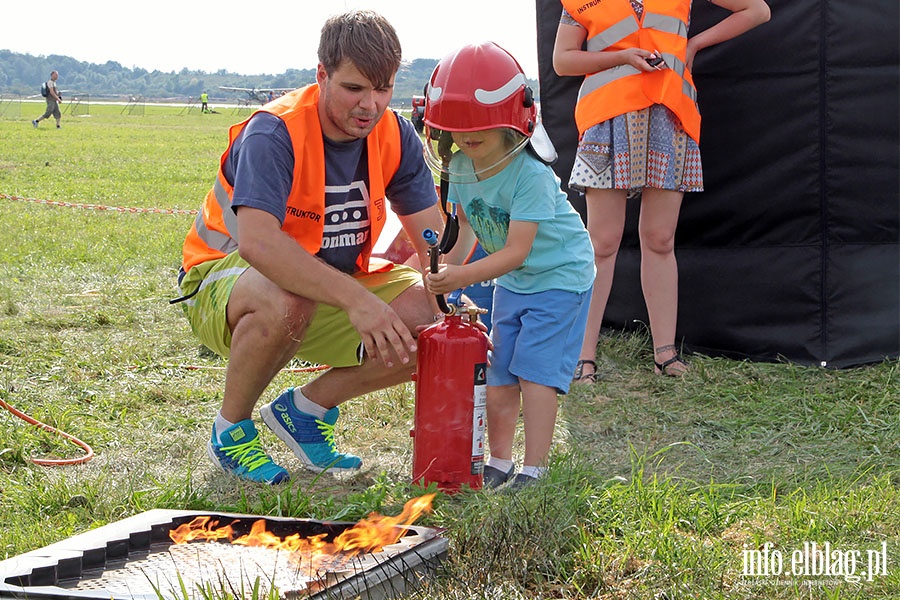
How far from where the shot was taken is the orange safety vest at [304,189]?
3.21 meters

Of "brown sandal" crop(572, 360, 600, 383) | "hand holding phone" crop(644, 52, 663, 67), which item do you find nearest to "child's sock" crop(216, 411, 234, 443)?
"brown sandal" crop(572, 360, 600, 383)

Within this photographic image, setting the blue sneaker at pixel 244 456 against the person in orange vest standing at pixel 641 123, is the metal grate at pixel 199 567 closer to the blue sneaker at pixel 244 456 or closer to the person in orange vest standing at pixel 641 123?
the blue sneaker at pixel 244 456

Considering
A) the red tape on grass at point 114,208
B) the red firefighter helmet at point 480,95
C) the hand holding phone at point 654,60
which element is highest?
the hand holding phone at point 654,60

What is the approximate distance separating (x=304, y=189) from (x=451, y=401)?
83 centimetres

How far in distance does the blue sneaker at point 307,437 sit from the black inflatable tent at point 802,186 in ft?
6.99

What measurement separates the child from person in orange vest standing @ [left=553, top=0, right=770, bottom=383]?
124cm

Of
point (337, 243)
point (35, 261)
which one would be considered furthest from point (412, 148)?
point (35, 261)

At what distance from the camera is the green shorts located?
3.37 m

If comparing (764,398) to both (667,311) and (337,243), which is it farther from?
(337,243)

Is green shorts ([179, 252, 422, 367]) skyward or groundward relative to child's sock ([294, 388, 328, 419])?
skyward

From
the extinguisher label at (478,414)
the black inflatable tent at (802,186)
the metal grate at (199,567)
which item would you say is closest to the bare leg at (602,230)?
the black inflatable tent at (802,186)

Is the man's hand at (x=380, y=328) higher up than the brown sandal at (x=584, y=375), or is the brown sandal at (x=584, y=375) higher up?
the man's hand at (x=380, y=328)

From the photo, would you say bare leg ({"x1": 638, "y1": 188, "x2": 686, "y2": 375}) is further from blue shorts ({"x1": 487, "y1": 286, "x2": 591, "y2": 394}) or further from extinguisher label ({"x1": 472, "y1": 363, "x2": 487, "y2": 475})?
extinguisher label ({"x1": 472, "y1": 363, "x2": 487, "y2": 475})

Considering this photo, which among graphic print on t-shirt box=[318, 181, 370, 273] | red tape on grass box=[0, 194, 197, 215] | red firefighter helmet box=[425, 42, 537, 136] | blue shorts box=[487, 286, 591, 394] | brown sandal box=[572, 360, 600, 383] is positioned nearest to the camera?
red firefighter helmet box=[425, 42, 537, 136]
